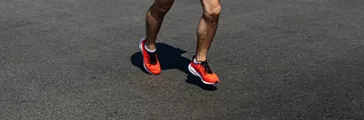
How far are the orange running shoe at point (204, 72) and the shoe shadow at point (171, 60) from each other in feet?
0.47

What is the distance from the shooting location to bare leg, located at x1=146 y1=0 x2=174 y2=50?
557 cm

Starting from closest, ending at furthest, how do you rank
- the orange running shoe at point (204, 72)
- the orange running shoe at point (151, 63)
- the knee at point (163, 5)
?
the orange running shoe at point (204, 72)
the knee at point (163, 5)
the orange running shoe at point (151, 63)

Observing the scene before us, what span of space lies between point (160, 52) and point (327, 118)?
2309mm

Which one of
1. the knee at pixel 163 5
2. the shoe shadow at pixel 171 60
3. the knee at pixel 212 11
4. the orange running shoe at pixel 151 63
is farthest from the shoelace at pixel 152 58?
the knee at pixel 212 11

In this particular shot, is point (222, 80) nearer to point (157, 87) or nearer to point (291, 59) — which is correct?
point (157, 87)

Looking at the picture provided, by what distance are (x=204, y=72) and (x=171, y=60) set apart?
99 centimetres

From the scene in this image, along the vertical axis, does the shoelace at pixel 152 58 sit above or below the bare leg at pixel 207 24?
below

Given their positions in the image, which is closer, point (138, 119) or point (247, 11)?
point (138, 119)

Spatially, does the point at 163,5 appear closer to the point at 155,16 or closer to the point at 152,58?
the point at 155,16

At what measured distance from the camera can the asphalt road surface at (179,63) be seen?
496 cm

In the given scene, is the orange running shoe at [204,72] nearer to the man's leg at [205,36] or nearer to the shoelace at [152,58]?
the man's leg at [205,36]

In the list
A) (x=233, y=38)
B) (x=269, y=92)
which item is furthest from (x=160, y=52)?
(x=269, y=92)

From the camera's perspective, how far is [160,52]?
664 cm

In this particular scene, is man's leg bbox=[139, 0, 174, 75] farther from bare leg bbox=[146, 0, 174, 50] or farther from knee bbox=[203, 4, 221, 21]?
knee bbox=[203, 4, 221, 21]
